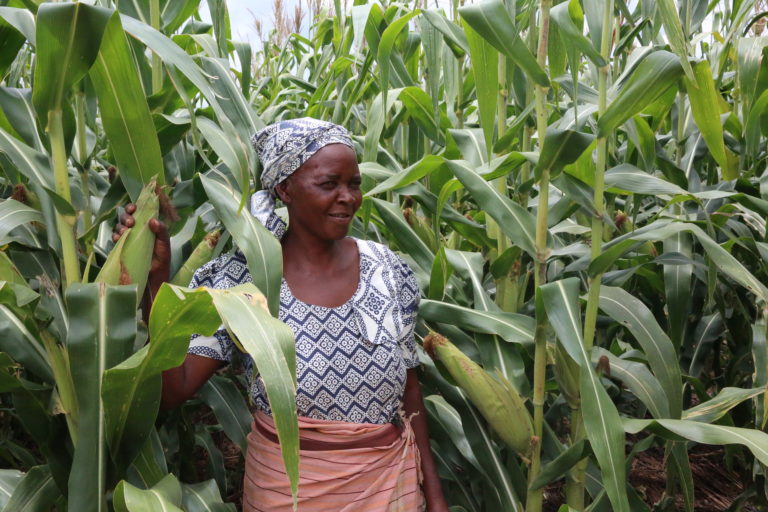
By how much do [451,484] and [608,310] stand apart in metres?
0.72

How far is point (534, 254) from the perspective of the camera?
1772mm

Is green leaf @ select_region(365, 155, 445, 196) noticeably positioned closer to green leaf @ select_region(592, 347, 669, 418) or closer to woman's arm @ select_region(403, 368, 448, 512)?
woman's arm @ select_region(403, 368, 448, 512)

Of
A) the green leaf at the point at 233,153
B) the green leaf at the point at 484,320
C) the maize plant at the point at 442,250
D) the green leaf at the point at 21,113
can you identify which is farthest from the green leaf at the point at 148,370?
the green leaf at the point at 484,320

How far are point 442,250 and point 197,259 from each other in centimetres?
58

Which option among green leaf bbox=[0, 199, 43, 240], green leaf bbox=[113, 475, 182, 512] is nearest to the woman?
green leaf bbox=[113, 475, 182, 512]

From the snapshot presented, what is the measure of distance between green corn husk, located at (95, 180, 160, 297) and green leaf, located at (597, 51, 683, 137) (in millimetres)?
935

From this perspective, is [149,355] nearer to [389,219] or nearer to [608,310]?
[389,219]

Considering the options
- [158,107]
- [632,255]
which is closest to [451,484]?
[632,255]

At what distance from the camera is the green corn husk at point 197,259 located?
71.6 inches

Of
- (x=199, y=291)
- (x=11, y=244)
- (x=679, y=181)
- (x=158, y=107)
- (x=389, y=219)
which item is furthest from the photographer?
(x=679, y=181)

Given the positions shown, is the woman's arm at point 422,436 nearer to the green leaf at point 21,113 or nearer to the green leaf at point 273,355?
the green leaf at point 273,355

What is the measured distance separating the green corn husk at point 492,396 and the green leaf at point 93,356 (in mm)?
707

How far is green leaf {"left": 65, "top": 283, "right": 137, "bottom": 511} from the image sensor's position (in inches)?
53.6

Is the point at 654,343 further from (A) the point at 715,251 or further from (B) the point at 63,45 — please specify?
(B) the point at 63,45
